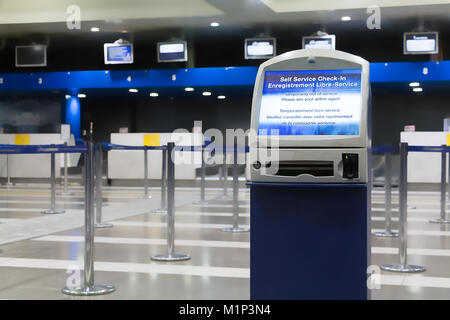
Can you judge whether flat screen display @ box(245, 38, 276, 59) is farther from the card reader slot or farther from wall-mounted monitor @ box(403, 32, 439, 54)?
the card reader slot

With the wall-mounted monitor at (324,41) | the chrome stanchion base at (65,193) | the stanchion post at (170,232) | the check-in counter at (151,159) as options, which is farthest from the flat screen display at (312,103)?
the wall-mounted monitor at (324,41)

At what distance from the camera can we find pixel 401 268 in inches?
168

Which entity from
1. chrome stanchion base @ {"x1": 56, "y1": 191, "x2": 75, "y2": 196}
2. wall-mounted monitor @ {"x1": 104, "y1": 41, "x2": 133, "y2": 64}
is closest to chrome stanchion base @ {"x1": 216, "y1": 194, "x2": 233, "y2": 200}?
chrome stanchion base @ {"x1": 56, "y1": 191, "x2": 75, "y2": 196}

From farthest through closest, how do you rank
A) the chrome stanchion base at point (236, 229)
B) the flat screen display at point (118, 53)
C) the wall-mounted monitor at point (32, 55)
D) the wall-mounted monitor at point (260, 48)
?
the wall-mounted monitor at point (32, 55) → the flat screen display at point (118, 53) → the wall-mounted monitor at point (260, 48) → the chrome stanchion base at point (236, 229)

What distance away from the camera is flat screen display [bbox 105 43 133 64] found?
15414mm

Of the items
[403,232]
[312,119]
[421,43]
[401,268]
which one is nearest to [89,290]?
[312,119]

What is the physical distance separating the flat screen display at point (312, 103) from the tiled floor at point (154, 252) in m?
1.35

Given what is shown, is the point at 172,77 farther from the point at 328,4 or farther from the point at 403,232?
the point at 403,232

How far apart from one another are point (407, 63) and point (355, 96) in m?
13.0

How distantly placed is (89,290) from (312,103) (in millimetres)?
1882

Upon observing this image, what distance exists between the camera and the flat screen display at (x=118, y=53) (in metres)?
15.4

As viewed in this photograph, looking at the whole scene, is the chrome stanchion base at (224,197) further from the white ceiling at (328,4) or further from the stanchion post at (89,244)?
the stanchion post at (89,244)

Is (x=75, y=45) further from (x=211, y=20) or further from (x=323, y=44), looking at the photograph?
(x=323, y=44)
